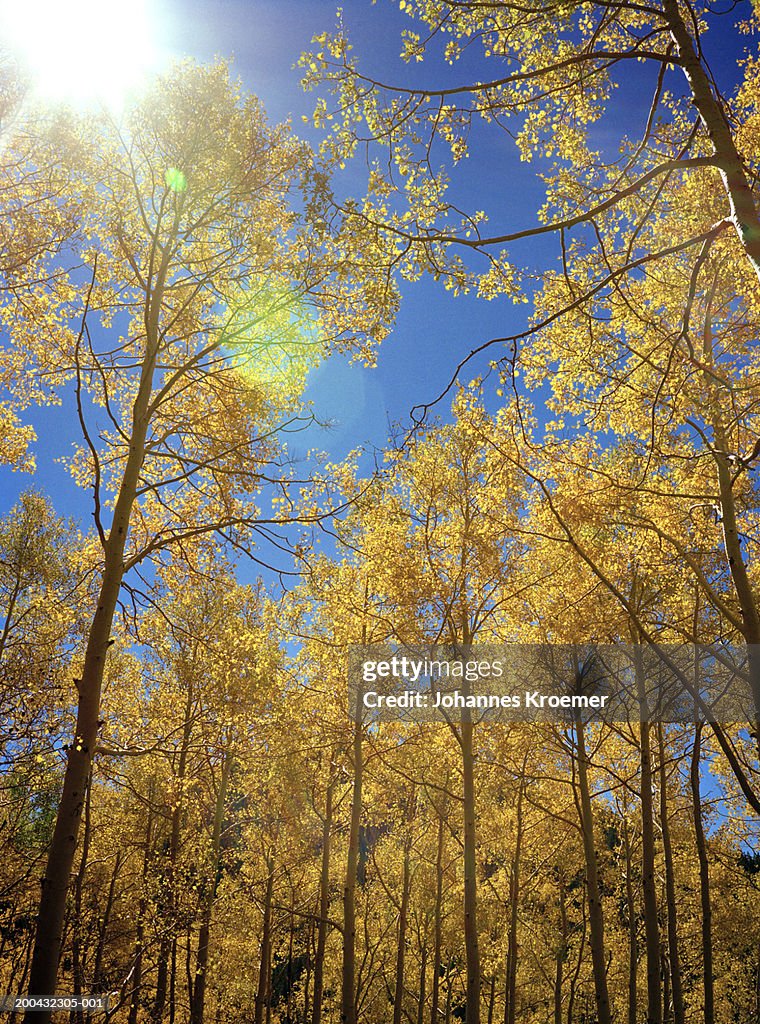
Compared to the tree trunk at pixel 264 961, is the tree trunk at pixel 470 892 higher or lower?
higher

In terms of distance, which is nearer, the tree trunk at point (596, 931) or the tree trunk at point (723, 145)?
the tree trunk at point (723, 145)

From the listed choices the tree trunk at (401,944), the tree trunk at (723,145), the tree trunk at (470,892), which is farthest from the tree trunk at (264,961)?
the tree trunk at (723,145)

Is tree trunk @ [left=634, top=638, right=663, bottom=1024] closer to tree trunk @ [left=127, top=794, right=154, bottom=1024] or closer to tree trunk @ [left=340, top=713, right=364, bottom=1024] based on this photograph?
tree trunk @ [left=340, top=713, right=364, bottom=1024]

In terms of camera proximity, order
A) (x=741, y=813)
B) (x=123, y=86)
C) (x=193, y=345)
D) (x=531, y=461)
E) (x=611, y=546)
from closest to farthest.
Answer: (x=123, y=86) → (x=193, y=345) → (x=611, y=546) → (x=531, y=461) → (x=741, y=813)

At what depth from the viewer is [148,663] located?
1314 cm

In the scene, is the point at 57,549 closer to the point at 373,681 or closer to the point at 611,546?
the point at 373,681

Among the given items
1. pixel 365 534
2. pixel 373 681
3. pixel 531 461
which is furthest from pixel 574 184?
pixel 373 681

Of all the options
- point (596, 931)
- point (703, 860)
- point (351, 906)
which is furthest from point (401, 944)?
point (703, 860)

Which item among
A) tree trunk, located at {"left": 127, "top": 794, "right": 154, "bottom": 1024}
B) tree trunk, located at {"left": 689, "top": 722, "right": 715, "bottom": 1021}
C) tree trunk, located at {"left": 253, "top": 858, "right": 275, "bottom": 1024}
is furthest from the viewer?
tree trunk, located at {"left": 253, "top": 858, "right": 275, "bottom": 1024}

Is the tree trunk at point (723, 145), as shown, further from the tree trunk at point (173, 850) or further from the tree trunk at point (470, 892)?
the tree trunk at point (173, 850)

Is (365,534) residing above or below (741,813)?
above

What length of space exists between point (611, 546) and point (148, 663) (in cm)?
976

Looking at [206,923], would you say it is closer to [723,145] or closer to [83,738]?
[83,738]

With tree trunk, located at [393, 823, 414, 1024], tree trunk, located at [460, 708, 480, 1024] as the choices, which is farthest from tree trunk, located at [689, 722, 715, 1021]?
tree trunk, located at [393, 823, 414, 1024]
